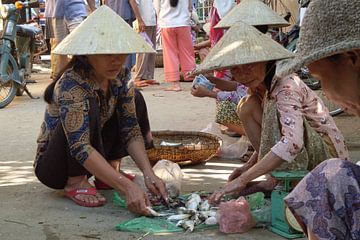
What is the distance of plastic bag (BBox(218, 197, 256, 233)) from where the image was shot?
3.05 metres

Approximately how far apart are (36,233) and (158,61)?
30.1ft

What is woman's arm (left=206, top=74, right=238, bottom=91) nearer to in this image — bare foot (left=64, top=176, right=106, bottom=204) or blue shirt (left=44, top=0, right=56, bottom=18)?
bare foot (left=64, top=176, right=106, bottom=204)

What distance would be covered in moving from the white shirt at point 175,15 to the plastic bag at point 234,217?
5.42 m

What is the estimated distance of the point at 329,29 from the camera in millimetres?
1511

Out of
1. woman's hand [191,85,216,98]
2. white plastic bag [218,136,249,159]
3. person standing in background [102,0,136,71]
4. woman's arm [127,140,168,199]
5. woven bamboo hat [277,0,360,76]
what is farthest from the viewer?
person standing in background [102,0,136,71]

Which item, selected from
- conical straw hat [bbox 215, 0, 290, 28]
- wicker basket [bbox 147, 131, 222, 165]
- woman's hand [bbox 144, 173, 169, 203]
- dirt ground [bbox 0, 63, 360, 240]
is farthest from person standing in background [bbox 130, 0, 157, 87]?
woman's hand [bbox 144, 173, 169, 203]

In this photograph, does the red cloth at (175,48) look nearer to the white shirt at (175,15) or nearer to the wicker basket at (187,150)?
the white shirt at (175,15)

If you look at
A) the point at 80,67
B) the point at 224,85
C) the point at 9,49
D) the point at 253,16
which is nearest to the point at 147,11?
the point at 9,49

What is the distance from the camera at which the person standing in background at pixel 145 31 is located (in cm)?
845

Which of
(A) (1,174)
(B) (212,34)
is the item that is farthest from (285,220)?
(B) (212,34)

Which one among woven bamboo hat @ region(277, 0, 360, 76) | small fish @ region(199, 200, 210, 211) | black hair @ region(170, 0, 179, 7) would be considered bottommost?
small fish @ region(199, 200, 210, 211)

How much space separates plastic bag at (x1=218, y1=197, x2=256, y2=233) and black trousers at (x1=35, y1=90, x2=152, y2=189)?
82 cm

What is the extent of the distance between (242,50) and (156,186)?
83 cm

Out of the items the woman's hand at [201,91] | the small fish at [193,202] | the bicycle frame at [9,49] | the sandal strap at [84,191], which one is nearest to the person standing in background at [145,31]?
the bicycle frame at [9,49]
